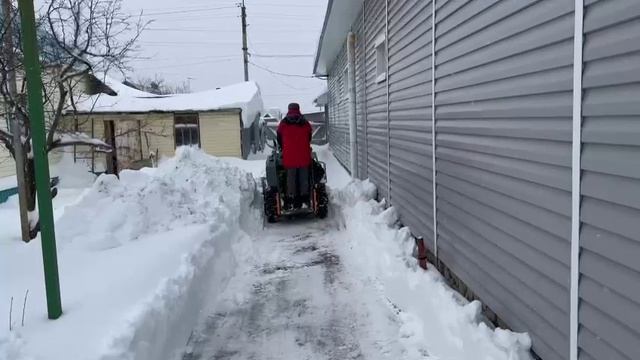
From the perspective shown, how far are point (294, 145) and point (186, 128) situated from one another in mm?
16939

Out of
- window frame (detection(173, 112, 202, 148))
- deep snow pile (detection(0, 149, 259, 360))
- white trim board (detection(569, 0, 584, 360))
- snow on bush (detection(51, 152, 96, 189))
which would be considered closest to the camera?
white trim board (detection(569, 0, 584, 360))

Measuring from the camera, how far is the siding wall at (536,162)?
2.25 meters

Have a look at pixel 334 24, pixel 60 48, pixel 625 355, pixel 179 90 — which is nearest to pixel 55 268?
pixel 625 355

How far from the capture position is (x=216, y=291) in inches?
228

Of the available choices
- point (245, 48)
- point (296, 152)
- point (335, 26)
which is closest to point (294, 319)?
point (296, 152)

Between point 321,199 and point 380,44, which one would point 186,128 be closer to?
point 321,199

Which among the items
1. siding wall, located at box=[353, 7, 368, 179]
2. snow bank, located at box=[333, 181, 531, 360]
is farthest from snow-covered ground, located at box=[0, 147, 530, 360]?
siding wall, located at box=[353, 7, 368, 179]

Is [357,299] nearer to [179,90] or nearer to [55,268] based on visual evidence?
[55,268]

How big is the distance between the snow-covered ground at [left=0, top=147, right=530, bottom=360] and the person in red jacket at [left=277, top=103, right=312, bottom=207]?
60.8 inches

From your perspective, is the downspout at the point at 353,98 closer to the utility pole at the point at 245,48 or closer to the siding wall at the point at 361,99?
the siding wall at the point at 361,99

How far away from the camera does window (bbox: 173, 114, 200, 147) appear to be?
2536 centimetres

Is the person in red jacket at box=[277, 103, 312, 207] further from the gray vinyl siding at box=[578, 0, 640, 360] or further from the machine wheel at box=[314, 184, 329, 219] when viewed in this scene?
the gray vinyl siding at box=[578, 0, 640, 360]

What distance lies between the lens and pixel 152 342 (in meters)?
3.72

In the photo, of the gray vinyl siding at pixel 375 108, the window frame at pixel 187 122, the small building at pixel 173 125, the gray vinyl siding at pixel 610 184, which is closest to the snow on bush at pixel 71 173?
the small building at pixel 173 125
